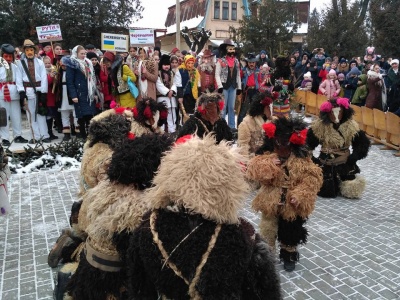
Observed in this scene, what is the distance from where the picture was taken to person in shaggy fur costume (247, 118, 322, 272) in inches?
155

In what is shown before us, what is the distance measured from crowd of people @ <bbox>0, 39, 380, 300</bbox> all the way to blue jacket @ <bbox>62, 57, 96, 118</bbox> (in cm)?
2

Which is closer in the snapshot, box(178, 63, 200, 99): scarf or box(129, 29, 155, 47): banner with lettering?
box(178, 63, 200, 99): scarf

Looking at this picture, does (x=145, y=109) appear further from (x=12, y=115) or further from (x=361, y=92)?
(x=361, y=92)

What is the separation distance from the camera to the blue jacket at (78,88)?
30.7 feet

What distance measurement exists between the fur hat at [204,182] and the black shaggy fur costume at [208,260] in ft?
0.24

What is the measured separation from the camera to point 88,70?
953 centimetres

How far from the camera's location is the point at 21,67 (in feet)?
30.2

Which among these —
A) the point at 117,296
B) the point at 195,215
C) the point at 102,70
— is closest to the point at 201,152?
the point at 195,215

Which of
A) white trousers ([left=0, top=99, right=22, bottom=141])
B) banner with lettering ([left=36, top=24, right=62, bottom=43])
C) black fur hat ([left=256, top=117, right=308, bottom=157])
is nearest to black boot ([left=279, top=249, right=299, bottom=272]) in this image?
black fur hat ([left=256, top=117, right=308, bottom=157])

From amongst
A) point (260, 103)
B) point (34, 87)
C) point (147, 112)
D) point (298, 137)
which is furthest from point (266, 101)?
point (34, 87)

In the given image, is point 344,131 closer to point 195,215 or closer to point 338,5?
point 195,215

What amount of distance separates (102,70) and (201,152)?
850 cm

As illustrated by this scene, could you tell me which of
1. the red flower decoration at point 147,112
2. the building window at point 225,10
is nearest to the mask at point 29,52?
the red flower decoration at point 147,112

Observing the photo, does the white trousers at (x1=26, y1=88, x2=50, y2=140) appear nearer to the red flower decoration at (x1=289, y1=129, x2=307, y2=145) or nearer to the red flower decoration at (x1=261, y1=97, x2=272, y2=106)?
the red flower decoration at (x1=261, y1=97, x2=272, y2=106)
